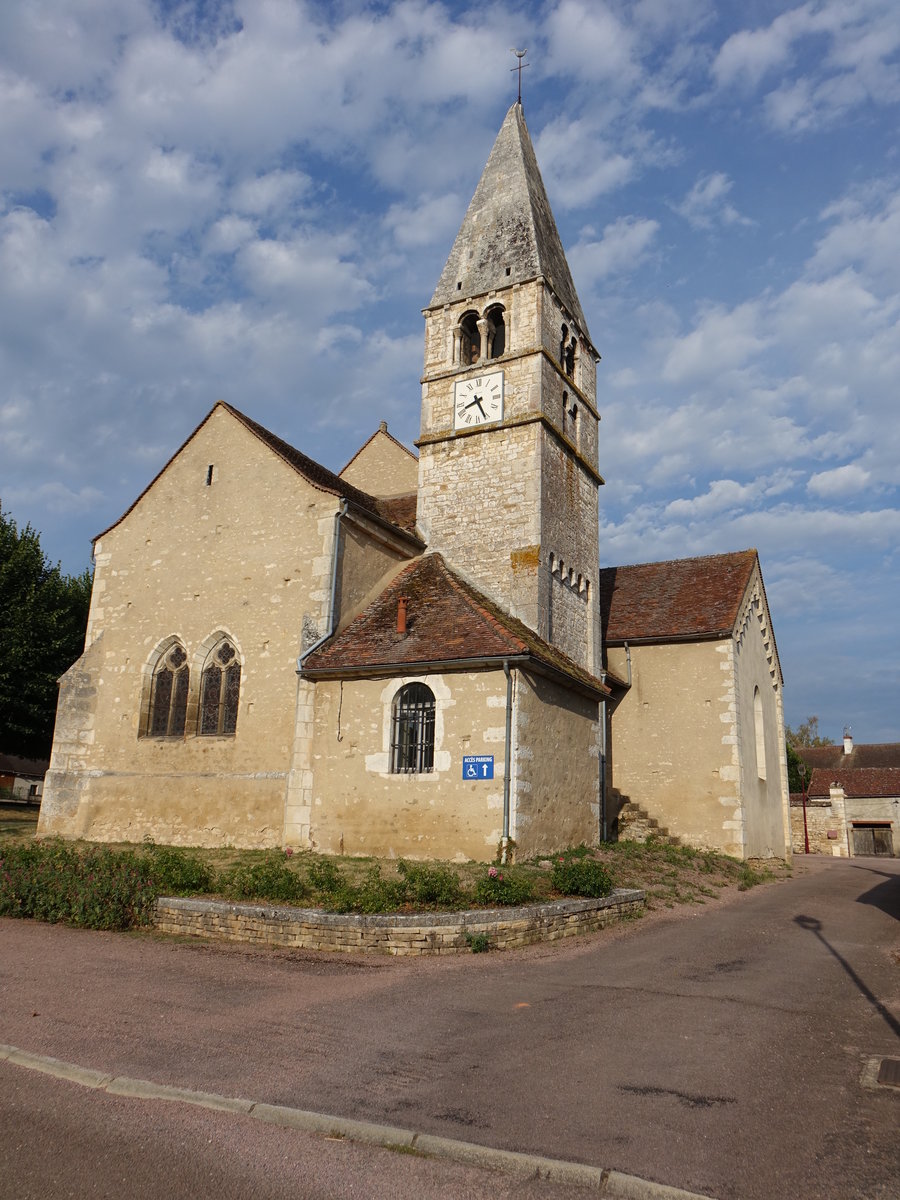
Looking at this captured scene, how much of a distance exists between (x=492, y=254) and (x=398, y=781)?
14.2 m

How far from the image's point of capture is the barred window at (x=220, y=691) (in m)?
17.0

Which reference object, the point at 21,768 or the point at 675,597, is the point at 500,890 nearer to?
the point at 675,597

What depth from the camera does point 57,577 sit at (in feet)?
93.0

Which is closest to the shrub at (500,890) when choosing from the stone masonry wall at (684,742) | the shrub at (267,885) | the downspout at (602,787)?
the shrub at (267,885)

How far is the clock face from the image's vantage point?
19984 millimetres

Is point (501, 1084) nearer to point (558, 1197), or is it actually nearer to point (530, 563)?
point (558, 1197)

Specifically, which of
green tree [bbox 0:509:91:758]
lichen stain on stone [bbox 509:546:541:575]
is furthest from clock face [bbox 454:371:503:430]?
green tree [bbox 0:509:91:758]

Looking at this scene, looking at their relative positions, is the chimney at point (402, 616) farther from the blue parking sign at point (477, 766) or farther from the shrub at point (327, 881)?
the shrub at point (327, 881)

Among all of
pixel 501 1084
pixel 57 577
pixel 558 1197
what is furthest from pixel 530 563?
pixel 57 577

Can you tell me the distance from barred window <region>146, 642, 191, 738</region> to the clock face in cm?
859

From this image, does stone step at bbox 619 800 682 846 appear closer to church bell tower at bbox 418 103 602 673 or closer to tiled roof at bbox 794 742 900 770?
church bell tower at bbox 418 103 602 673

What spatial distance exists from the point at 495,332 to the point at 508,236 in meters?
2.50

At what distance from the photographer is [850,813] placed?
40250 millimetres

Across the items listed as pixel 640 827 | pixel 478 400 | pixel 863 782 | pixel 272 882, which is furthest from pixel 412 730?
pixel 863 782
